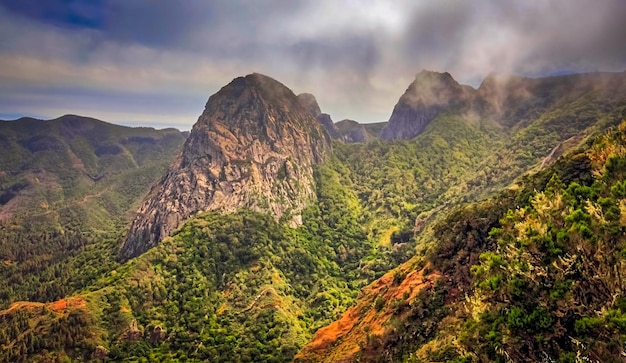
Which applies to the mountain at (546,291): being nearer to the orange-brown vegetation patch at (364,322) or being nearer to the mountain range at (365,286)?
the mountain range at (365,286)

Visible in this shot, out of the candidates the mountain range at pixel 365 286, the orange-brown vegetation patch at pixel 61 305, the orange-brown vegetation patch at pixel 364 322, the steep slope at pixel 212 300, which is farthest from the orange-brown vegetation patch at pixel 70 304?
the orange-brown vegetation patch at pixel 364 322

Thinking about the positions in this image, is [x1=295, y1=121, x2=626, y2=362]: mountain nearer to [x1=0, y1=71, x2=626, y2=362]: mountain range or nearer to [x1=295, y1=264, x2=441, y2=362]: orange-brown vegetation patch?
[x1=0, y1=71, x2=626, y2=362]: mountain range

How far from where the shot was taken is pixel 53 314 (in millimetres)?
114750

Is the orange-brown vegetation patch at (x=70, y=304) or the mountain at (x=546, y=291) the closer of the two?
the mountain at (x=546, y=291)

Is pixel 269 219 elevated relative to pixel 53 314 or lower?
A: elevated

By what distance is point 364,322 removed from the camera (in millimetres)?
74438

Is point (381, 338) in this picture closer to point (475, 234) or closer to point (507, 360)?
point (475, 234)

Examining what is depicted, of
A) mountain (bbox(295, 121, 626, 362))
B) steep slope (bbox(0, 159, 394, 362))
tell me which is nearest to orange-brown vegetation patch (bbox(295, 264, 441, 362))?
mountain (bbox(295, 121, 626, 362))

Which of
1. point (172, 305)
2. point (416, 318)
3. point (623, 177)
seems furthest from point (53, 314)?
point (623, 177)

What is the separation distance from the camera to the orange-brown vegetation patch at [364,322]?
217 ft

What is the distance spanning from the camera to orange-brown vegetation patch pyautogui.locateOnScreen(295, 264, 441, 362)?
2601 inches

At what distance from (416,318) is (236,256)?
114499 millimetres

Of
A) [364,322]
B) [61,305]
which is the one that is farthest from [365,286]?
[61,305]

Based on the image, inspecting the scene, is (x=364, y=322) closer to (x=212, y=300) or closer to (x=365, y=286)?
(x=365, y=286)
